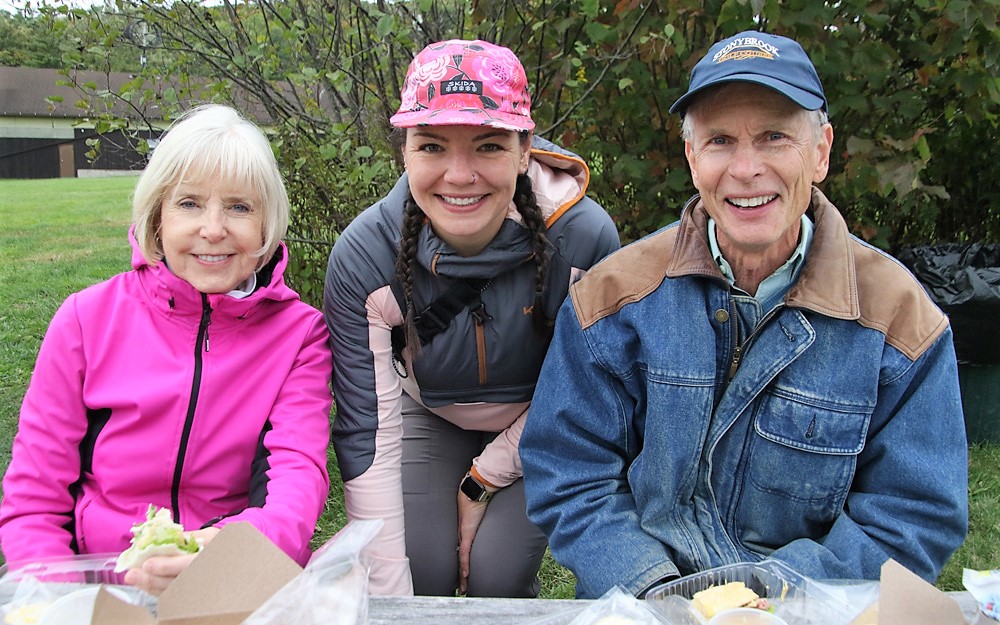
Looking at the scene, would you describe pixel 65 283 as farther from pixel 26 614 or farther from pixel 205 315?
pixel 26 614

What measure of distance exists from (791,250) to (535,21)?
2.38m

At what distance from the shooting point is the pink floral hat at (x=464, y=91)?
2119 millimetres

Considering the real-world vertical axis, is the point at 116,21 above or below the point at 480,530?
above

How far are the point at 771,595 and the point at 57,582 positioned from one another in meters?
1.17

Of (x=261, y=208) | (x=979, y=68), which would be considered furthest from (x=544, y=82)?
(x=261, y=208)

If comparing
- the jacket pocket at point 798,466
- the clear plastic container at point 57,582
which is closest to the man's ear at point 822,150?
the jacket pocket at point 798,466

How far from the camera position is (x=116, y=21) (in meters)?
4.32

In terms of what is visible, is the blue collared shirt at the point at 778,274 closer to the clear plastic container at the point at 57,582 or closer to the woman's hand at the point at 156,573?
the woman's hand at the point at 156,573

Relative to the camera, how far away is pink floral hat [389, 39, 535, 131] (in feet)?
6.95

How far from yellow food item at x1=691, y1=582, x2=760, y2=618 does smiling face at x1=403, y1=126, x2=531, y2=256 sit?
4.14ft

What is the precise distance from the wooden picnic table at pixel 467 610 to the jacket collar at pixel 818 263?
63cm

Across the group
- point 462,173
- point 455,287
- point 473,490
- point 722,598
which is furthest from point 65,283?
point 722,598

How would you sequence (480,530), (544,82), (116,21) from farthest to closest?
(116,21) < (544,82) < (480,530)

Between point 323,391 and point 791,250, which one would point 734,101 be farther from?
point 323,391
